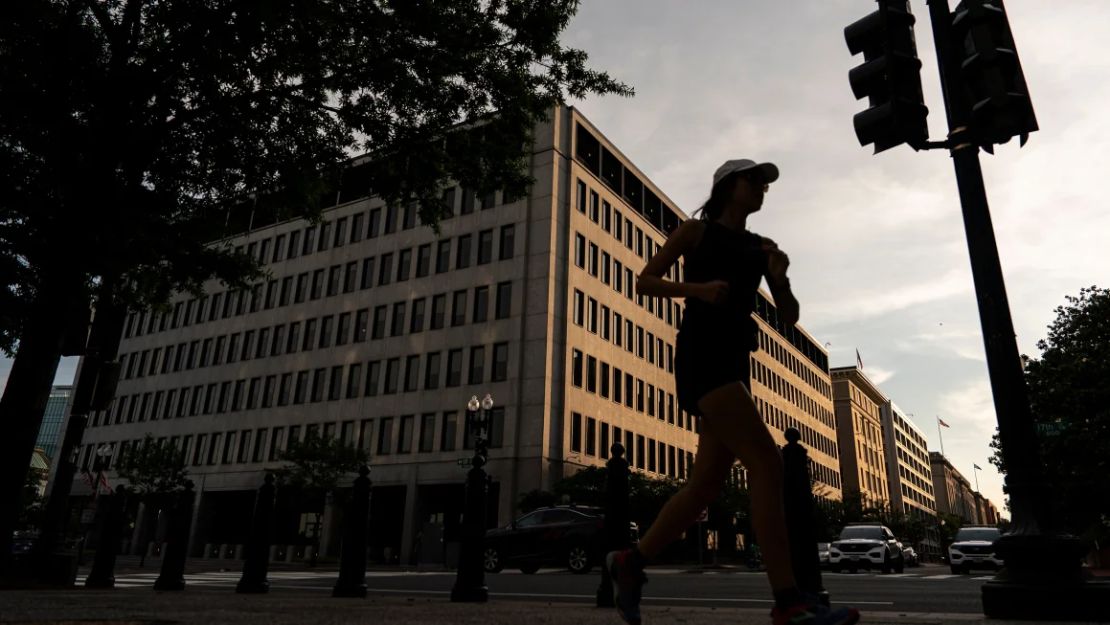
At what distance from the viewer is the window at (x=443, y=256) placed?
43062 mm

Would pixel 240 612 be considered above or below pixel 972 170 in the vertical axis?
below

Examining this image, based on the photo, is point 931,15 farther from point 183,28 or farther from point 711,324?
point 183,28

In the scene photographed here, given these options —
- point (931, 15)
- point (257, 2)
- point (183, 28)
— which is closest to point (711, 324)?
point (931, 15)

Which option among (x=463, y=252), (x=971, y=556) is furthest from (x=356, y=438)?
(x=971, y=556)

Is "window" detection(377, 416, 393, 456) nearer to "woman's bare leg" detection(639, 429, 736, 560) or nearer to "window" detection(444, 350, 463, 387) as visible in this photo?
"window" detection(444, 350, 463, 387)

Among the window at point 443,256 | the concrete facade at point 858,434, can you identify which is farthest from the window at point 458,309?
the concrete facade at point 858,434

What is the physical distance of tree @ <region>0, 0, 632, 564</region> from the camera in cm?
768

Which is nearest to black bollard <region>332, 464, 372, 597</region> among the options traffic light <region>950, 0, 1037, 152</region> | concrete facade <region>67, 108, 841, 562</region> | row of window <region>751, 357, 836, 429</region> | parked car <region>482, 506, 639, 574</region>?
traffic light <region>950, 0, 1037, 152</region>

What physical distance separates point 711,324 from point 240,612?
11.3 feet

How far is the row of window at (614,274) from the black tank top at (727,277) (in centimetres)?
3849

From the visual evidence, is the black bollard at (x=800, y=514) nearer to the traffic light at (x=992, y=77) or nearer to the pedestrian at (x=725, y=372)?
the pedestrian at (x=725, y=372)

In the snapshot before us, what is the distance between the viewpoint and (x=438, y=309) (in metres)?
42.4

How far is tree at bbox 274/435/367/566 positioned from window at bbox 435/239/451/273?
503 inches

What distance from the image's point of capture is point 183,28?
761 centimetres
